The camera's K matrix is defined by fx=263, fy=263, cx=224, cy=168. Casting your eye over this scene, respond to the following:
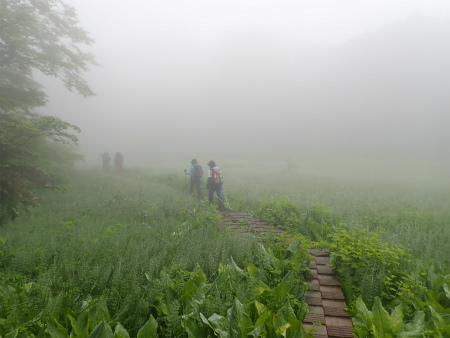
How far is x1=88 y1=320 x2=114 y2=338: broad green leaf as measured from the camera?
2490mm

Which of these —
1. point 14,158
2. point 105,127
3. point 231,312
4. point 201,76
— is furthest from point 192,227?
point 201,76

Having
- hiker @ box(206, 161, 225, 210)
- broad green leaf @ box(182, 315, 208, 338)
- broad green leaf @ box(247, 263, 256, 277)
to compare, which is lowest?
broad green leaf @ box(182, 315, 208, 338)

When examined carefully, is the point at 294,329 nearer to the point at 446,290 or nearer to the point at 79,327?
the point at 79,327

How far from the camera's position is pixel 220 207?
9.57 metres

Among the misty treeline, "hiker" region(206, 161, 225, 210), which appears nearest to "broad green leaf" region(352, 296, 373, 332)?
"hiker" region(206, 161, 225, 210)

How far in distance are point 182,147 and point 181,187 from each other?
45.1m

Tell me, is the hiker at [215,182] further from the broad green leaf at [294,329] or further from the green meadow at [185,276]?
the broad green leaf at [294,329]

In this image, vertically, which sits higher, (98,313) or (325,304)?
(98,313)

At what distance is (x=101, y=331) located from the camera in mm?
2502

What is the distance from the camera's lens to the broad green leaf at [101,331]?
2.49 metres

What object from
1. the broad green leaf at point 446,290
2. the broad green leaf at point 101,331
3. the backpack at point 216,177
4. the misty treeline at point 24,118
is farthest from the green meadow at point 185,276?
the backpack at point 216,177

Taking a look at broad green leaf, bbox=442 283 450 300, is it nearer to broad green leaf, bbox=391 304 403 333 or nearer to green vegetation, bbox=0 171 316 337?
broad green leaf, bbox=391 304 403 333

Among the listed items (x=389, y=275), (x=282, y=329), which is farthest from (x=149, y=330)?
(x=389, y=275)

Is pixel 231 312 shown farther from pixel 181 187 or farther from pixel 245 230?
pixel 181 187
